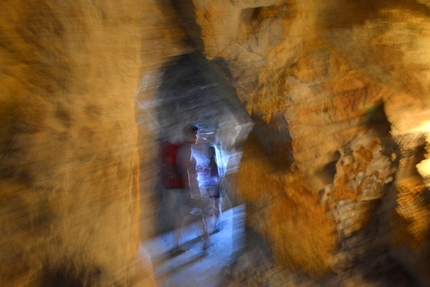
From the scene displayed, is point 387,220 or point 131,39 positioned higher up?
point 131,39

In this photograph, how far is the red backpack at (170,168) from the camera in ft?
10.2

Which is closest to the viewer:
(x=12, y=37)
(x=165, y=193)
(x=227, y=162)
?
(x=12, y=37)

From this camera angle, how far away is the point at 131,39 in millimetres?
1830

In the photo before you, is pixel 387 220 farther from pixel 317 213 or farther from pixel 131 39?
pixel 131 39

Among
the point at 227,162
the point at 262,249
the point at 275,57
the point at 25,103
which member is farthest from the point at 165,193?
the point at 25,103

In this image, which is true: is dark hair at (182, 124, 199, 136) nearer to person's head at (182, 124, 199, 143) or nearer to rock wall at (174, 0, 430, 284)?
person's head at (182, 124, 199, 143)

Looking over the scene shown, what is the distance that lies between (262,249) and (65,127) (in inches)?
89.1

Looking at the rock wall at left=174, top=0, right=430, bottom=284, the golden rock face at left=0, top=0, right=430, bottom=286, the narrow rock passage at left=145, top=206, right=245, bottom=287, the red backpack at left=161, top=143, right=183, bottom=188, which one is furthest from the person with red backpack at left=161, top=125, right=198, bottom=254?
the rock wall at left=174, top=0, right=430, bottom=284

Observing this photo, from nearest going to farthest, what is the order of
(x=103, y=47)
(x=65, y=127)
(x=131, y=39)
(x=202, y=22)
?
1. (x=65, y=127)
2. (x=103, y=47)
3. (x=131, y=39)
4. (x=202, y=22)

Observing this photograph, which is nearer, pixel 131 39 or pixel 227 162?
pixel 131 39

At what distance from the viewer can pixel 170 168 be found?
3.21 metres

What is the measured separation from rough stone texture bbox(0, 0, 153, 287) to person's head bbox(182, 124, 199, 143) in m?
1.57

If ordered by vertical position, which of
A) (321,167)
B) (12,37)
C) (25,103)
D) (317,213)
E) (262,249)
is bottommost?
(262,249)

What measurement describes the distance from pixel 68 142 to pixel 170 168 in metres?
1.66
